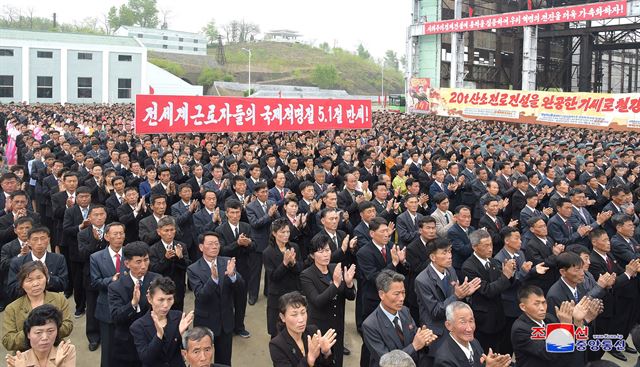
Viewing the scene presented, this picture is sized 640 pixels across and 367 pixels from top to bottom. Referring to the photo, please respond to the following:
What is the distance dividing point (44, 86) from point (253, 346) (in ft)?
120

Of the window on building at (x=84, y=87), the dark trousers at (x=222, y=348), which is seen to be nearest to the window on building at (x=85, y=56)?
the window on building at (x=84, y=87)

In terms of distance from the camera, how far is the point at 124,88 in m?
39.1

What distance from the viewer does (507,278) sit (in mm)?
4344

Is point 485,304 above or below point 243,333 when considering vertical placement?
above

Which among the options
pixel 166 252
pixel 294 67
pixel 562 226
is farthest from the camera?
pixel 294 67

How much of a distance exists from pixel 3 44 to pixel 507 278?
1517 inches

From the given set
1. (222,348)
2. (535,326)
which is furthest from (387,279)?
(222,348)

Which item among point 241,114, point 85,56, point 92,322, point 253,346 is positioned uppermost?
point 85,56

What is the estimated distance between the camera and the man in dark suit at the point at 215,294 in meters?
4.39

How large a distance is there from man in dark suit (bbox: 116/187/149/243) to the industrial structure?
995 inches

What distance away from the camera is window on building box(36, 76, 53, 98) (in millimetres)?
35969

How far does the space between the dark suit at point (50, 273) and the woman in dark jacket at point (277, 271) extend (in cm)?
174

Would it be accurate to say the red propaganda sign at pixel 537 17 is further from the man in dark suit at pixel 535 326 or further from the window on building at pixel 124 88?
the man in dark suit at pixel 535 326

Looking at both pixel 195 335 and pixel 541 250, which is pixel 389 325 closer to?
pixel 195 335
